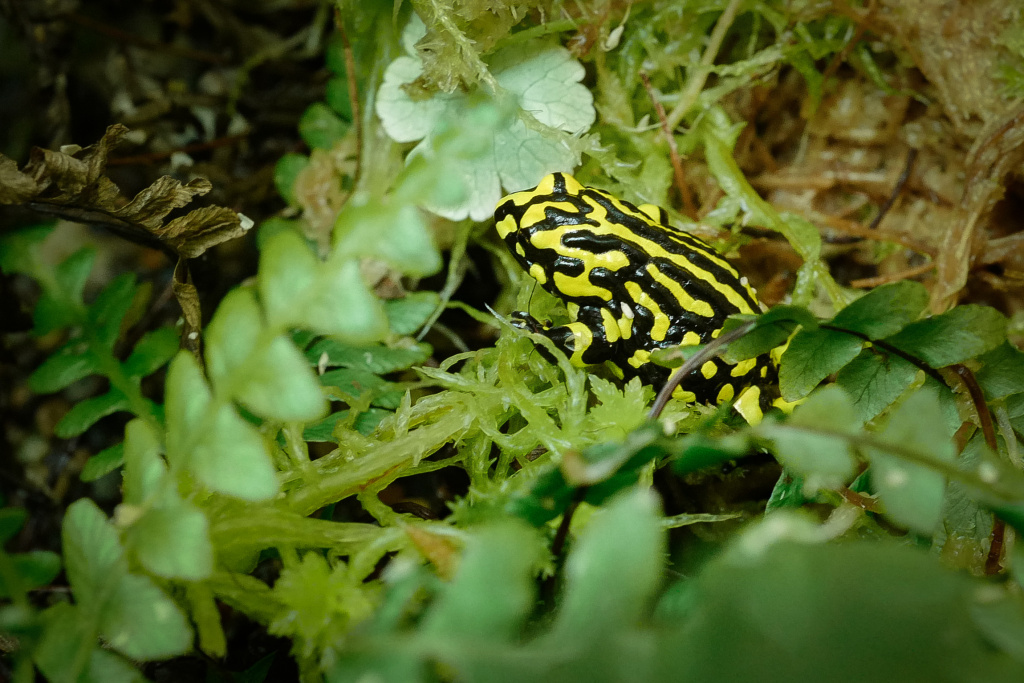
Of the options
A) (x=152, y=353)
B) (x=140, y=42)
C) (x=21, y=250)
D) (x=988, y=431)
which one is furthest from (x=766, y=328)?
(x=140, y=42)

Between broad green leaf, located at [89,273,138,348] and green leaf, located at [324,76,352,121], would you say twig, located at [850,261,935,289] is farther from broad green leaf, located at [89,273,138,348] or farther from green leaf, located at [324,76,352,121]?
broad green leaf, located at [89,273,138,348]

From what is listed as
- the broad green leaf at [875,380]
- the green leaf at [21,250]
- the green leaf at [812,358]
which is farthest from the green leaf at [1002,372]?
the green leaf at [21,250]

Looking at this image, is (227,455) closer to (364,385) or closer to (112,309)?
(364,385)

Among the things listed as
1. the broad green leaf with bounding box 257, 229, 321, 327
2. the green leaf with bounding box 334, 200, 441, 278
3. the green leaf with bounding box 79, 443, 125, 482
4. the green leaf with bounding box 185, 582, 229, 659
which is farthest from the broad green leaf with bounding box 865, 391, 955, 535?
the green leaf with bounding box 79, 443, 125, 482

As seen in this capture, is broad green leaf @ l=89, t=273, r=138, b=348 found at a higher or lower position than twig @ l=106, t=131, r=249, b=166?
lower

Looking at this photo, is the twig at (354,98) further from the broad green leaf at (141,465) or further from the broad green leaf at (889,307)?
the broad green leaf at (889,307)

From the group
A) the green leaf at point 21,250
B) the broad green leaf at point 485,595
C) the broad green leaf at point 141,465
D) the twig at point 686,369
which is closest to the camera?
the broad green leaf at point 485,595
